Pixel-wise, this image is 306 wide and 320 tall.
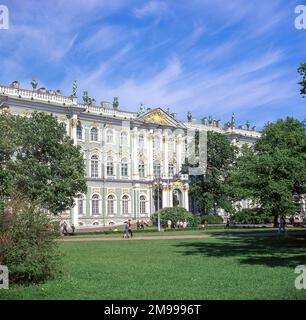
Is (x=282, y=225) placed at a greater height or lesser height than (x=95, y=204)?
lesser

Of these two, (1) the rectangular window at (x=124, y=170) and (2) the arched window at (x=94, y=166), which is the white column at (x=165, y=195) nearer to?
(1) the rectangular window at (x=124, y=170)

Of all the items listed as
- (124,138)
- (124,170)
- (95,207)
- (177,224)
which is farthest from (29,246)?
(124,138)

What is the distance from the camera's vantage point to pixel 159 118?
75125mm

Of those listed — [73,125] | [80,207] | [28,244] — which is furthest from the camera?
[80,207]

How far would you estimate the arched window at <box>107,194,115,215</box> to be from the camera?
6734cm

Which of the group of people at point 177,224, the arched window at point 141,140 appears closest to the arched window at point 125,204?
the arched window at point 141,140

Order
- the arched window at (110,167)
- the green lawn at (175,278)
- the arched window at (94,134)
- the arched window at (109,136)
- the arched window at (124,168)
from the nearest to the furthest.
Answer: the green lawn at (175,278) < the arched window at (94,134) < the arched window at (110,167) < the arched window at (109,136) < the arched window at (124,168)

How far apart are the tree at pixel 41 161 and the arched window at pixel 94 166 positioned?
20.9m

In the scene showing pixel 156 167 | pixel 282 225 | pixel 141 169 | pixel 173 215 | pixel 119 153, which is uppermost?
pixel 119 153

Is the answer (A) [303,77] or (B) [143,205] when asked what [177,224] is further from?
(A) [303,77]

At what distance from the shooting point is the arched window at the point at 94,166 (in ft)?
218

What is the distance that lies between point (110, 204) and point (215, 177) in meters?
15.8
